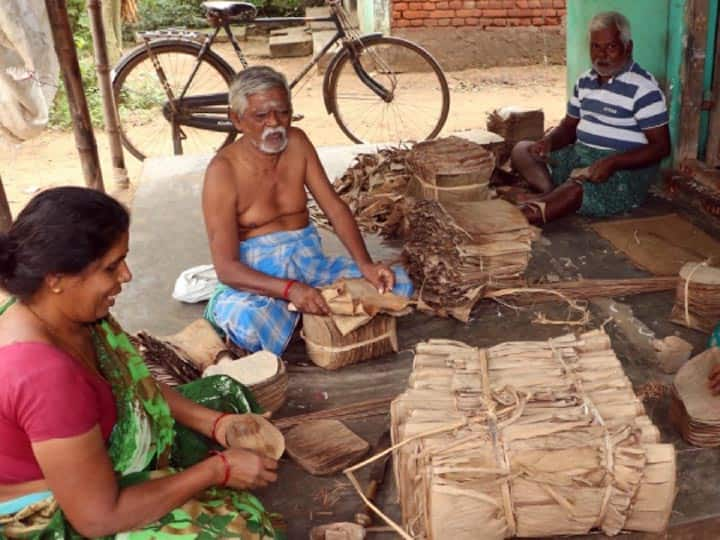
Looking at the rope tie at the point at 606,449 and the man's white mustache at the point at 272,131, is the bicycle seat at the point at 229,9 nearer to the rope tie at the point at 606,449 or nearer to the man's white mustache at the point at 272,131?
the man's white mustache at the point at 272,131

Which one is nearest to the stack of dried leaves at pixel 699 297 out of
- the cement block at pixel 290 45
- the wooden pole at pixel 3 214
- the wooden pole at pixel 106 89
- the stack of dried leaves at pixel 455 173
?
the stack of dried leaves at pixel 455 173

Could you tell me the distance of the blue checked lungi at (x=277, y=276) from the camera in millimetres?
3043

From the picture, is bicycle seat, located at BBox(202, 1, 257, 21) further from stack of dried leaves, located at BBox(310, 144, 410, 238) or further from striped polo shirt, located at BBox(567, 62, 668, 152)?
striped polo shirt, located at BBox(567, 62, 668, 152)

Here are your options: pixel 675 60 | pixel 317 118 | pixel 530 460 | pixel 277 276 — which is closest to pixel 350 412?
pixel 277 276

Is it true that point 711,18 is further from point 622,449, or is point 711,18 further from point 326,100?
point 622,449

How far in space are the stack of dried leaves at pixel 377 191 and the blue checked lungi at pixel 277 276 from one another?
3.48ft

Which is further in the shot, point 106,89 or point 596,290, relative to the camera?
point 106,89

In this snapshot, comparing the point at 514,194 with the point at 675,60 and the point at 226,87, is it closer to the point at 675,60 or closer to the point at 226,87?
the point at 675,60

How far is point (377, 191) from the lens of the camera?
184 inches

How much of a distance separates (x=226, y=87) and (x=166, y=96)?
0.60m

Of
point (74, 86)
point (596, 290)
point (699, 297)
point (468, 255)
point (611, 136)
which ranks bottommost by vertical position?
point (596, 290)

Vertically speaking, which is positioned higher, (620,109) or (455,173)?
(620,109)

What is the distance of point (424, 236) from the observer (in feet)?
11.7

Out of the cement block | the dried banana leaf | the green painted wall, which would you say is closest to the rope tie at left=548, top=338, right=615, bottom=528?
the dried banana leaf
